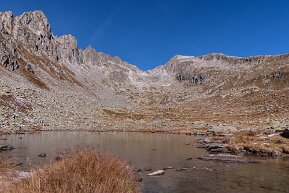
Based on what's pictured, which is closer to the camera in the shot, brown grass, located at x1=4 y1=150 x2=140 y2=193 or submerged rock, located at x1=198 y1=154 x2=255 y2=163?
brown grass, located at x1=4 y1=150 x2=140 y2=193

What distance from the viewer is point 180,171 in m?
30.1

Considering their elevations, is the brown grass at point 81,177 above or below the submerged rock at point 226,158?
above

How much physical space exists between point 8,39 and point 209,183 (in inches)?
7072

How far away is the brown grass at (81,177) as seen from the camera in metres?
9.95

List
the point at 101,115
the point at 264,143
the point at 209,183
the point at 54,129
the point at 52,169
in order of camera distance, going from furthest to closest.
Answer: the point at 101,115 → the point at 54,129 → the point at 264,143 → the point at 209,183 → the point at 52,169

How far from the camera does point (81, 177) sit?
11898 millimetres

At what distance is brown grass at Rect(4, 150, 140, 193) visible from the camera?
9.95 meters

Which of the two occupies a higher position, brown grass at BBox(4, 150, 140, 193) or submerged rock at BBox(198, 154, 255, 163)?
brown grass at BBox(4, 150, 140, 193)

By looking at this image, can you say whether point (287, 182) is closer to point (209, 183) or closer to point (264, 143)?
point (209, 183)

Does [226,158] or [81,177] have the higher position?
[81,177]

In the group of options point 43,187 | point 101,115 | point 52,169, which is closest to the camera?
point 43,187

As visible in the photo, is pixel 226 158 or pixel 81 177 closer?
pixel 81 177

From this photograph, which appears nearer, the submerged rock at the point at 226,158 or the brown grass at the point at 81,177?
the brown grass at the point at 81,177

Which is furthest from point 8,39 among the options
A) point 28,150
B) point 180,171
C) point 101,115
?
point 180,171
